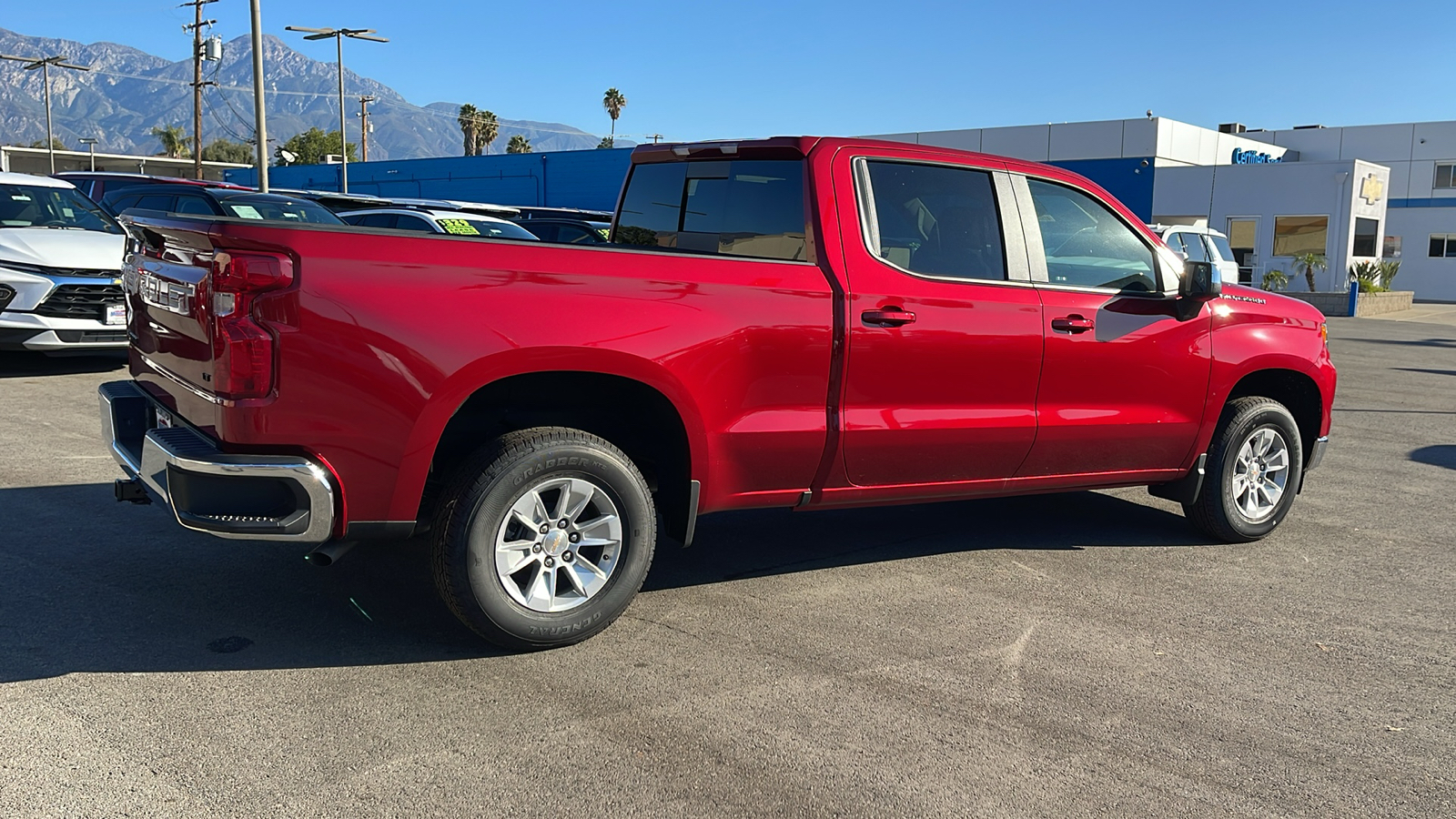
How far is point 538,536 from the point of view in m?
4.19

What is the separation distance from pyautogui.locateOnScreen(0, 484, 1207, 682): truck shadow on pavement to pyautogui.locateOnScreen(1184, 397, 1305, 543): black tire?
217 mm

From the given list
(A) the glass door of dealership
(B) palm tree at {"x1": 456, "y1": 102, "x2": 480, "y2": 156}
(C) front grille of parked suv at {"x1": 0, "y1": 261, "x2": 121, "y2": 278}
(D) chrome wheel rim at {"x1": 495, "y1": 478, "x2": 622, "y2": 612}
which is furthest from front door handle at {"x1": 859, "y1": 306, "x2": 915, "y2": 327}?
(B) palm tree at {"x1": 456, "y1": 102, "x2": 480, "y2": 156}

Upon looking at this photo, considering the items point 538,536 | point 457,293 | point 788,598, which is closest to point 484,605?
point 538,536

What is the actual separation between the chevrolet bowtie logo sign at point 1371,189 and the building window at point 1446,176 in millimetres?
11203

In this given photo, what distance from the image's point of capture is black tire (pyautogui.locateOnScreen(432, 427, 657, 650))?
400 cm

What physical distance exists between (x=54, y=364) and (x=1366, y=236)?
39963mm

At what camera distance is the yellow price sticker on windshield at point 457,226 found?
14.3 m

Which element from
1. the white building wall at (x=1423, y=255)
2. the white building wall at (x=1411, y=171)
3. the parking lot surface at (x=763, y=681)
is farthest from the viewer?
the white building wall at (x=1411, y=171)

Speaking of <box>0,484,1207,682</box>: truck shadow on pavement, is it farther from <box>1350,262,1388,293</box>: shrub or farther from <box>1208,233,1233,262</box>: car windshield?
<box>1350,262,1388,293</box>: shrub

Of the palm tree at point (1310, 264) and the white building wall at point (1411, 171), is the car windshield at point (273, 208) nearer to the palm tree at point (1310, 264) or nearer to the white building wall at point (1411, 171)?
the palm tree at point (1310, 264)

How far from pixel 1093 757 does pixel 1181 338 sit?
2.80 m

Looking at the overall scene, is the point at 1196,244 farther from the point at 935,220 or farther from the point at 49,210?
the point at 49,210

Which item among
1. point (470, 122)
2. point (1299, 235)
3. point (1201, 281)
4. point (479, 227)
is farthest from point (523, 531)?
point (470, 122)

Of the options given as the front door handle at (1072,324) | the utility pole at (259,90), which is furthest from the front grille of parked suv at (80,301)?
the utility pole at (259,90)
